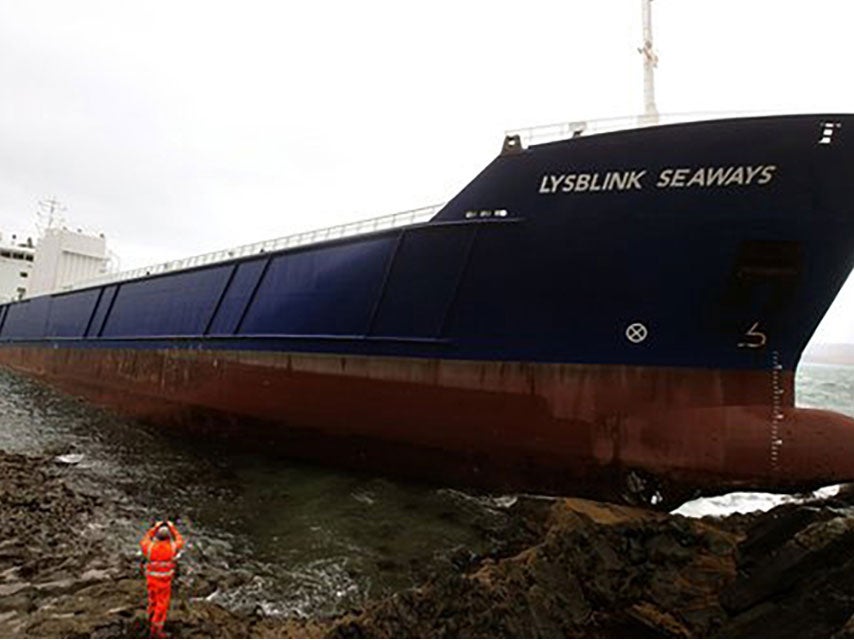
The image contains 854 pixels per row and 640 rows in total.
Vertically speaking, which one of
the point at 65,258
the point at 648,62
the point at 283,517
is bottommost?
the point at 283,517

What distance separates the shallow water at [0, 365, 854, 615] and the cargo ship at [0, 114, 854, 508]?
81cm

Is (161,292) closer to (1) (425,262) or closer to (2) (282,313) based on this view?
(2) (282,313)

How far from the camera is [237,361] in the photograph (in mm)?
10805

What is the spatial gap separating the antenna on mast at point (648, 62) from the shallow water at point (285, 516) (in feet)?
20.2

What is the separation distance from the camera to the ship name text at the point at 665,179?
6746 mm

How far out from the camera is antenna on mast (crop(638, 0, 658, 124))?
8.59m

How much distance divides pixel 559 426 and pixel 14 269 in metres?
33.4

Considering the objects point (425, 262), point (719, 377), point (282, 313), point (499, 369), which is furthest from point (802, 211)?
point (282, 313)

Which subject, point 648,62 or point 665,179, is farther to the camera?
point 648,62

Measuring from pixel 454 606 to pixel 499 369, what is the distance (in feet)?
12.5

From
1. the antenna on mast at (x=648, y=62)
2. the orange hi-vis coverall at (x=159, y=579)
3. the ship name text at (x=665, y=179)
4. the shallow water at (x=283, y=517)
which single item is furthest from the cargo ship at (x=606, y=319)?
the orange hi-vis coverall at (x=159, y=579)

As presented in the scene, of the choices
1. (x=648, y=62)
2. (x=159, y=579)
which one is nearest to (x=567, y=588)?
(x=159, y=579)

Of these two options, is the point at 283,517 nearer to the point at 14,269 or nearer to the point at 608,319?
the point at 608,319

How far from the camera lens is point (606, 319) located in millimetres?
7344
